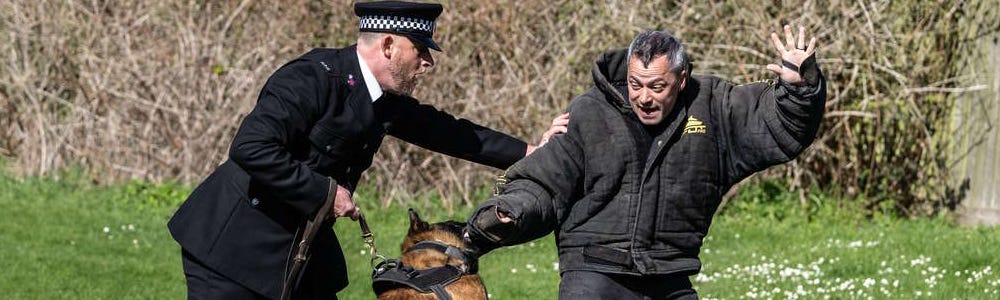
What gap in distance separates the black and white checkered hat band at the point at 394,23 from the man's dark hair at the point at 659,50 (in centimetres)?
80

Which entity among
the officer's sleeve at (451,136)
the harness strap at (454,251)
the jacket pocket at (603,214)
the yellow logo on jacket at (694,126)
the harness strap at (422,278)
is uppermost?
the yellow logo on jacket at (694,126)

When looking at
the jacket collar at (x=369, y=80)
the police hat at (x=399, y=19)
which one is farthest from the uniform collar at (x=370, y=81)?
the police hat at (x=399, y=19)

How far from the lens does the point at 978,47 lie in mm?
11305

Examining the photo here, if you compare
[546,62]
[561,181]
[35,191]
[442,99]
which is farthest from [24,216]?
[561,181]

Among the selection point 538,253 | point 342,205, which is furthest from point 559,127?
point 538,253

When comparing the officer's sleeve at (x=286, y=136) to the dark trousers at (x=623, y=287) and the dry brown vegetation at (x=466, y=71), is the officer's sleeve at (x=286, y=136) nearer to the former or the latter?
the dark trousers at (x=623, y=287)

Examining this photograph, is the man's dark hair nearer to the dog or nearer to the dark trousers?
the dark trousers

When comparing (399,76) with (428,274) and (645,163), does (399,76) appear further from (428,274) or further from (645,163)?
(645,163)

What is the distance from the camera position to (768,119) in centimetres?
566

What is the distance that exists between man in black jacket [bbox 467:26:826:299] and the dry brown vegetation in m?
5.77

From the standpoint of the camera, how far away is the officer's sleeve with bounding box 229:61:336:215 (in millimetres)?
5543

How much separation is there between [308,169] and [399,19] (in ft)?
2.13

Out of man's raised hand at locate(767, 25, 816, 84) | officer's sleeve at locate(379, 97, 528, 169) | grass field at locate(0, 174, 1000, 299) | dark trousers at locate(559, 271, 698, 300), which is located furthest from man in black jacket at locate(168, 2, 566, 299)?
grass field at locate(0, 174, 1000, 299)

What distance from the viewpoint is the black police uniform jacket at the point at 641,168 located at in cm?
560
